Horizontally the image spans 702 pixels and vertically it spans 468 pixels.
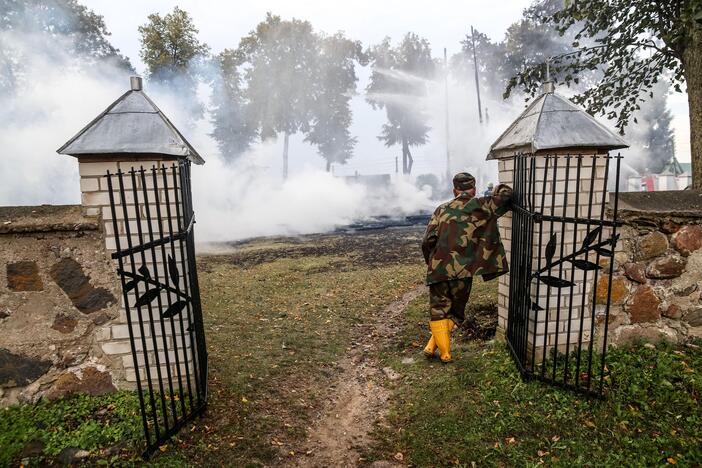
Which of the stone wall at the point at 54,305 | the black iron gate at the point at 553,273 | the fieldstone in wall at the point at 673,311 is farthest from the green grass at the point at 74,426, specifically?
the fieldstone in wall at the point at 673,311

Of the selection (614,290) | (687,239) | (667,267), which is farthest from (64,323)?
(687,239)

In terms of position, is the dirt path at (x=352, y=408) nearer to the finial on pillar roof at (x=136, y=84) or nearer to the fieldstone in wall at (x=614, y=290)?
the fieldstone in wall at (x=614, y=290)

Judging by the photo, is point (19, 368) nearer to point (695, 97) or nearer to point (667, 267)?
point (667, 267)

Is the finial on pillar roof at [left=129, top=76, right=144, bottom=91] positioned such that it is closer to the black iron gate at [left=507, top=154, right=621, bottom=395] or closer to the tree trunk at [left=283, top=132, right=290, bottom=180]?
the black iron gate at [left=507, top=154, right=621, bottom=395]

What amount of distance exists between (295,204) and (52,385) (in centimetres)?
2039

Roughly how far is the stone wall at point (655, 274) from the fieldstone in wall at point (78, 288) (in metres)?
4.43

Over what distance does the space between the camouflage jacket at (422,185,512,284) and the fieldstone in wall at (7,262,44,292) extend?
11.5 feet

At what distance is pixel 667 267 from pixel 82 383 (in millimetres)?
5303

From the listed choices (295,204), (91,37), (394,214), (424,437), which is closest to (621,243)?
(424,437)

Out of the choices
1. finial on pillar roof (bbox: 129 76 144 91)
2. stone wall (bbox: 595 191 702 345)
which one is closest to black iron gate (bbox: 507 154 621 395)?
stone wall (bbox: 595 191 702 345)

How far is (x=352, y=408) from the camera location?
4043mm

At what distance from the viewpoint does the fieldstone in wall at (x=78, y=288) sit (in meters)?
3.54

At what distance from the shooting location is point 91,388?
3621 mm

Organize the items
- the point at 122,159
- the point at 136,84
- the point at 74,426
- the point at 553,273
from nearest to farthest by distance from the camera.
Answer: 1. the point at 74,426
2. the point at 122,159
3. the point at 136,84
4. the point at 553,273
